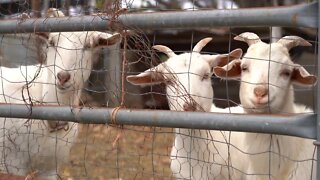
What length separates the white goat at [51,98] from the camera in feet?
15.3

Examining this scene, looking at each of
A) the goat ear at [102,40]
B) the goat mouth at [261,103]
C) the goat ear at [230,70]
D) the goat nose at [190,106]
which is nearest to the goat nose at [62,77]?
the goat ear at [102,40]

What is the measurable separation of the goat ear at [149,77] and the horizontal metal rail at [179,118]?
0.87 meters

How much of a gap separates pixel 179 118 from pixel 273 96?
1.12 m

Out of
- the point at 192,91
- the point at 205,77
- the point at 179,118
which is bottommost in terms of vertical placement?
the point at 179,118

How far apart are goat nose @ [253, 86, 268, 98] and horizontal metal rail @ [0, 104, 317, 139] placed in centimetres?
90

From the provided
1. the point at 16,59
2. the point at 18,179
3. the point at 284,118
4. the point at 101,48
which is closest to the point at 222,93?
the point at 16,59

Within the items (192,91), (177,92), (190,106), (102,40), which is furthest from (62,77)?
(190,106)

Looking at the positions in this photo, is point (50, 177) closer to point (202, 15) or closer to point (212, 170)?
point (212, 170)

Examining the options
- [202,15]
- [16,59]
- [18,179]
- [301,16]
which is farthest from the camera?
[16,59]

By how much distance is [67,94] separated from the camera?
485 cm

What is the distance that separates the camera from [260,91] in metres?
3.59

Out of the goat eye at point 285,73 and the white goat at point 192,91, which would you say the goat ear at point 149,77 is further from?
the goat eye at point 285,73

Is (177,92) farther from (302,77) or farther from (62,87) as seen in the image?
(62,87)

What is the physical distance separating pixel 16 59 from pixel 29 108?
643cm
